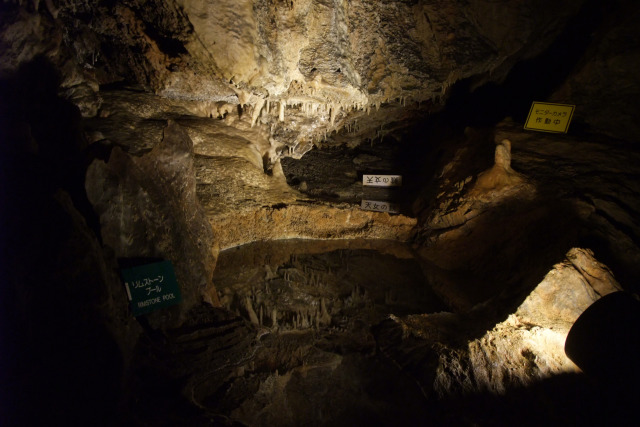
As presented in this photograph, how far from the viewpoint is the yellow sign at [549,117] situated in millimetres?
4712

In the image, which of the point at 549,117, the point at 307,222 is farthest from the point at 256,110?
the point at 549,117

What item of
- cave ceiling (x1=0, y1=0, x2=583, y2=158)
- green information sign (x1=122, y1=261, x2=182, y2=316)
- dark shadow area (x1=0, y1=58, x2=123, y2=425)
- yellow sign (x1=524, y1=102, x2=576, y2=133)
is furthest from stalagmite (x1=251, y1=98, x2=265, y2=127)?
yellow sign (x1=524, y1=102, x2=576, y2=133)

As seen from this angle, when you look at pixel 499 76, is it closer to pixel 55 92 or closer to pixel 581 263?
pixel 581 263

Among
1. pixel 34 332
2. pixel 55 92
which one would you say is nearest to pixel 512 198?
pixel 34 332

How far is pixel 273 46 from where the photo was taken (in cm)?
459

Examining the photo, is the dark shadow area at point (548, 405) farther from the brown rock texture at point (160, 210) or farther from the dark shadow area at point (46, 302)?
the brown rock texture at point (160, 210)

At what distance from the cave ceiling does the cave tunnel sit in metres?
0.03

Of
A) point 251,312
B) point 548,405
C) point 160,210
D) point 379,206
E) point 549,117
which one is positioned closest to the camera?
point 548,405

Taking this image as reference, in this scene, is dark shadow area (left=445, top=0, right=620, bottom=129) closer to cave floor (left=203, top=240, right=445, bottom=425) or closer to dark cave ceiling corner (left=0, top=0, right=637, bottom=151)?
dark cave ceiling corner (left=0, top=0, right=637, bottom=151)

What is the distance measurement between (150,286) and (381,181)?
5.05 m

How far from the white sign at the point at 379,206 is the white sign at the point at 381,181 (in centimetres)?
64

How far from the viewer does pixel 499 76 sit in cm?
648

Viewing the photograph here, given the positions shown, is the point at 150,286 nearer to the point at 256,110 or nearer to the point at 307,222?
the point at 307,222

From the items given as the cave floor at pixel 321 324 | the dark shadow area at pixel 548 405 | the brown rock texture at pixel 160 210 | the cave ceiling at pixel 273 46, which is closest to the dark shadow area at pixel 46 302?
the brown rock texture at pixel 160 210
